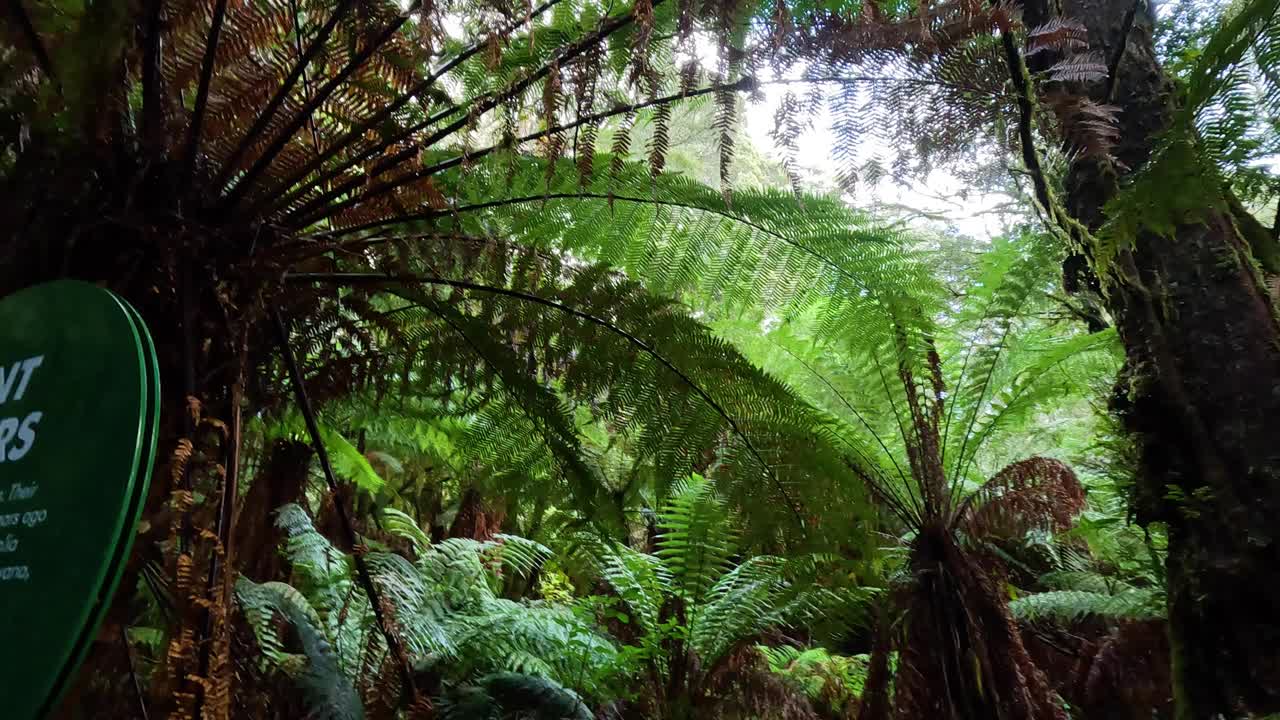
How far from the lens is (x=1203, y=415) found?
4.58 feet

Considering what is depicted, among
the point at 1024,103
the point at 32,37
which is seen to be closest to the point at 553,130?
A: the point at 32,37

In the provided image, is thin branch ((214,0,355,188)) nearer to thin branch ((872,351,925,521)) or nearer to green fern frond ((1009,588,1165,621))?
thin branch ((872,351,925,521))

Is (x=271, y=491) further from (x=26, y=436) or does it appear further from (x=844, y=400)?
(x=844, y=400)

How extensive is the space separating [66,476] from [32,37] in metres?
0.71

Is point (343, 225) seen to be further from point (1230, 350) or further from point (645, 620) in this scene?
point (645, 620)

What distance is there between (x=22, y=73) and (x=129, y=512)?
0.79 meters

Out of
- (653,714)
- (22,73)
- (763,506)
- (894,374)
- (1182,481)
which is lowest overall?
(653,714)

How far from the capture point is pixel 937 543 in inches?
76.8

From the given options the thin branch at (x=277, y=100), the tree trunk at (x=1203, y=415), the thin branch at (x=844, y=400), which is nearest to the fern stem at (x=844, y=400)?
the thin branch at (x=844, y=400)

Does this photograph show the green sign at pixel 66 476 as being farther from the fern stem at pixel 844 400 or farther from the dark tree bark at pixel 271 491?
the fern stem at pixel 844 400

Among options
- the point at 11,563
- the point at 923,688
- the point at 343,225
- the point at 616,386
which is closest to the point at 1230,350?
the point at 923,688

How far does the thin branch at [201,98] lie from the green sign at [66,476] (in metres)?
0.38

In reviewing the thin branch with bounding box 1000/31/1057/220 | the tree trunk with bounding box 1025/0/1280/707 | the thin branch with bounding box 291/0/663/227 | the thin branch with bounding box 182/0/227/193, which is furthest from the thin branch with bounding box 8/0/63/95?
the tree trunk with bounding box 1025/0/1280/707

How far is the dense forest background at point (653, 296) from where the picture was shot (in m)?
0.94
